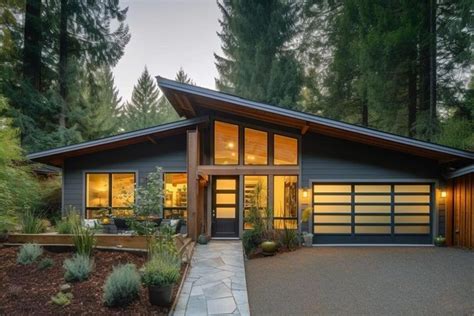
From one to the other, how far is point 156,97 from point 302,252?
85.2ft

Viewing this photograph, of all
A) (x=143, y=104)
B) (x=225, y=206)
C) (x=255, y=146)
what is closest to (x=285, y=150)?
(x=255, y=146)

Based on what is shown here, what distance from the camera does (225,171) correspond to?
9.37 metres

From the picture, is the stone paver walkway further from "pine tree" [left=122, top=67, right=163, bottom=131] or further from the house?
"pine tree" [left=122, top=67, right=163, bottom=131]

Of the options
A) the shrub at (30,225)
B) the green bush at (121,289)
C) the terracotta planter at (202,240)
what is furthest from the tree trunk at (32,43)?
the green bush at (121,289)

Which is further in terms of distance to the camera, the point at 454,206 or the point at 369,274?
the point at 454,206

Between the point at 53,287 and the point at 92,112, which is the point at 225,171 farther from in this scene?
the point at 92,112

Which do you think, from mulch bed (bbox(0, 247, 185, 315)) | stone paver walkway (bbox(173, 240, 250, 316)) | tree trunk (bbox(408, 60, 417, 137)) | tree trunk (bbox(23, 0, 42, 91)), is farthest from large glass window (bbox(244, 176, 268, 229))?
tree trunk (bbox(23, 0, 42, 91))

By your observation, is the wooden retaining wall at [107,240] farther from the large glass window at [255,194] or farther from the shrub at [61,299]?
the large glass window at [255,194]

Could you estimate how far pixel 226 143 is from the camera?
32.3ft

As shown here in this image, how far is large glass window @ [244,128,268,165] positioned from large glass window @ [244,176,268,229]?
53 cm

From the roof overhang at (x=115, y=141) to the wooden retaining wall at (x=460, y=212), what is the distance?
731 cm

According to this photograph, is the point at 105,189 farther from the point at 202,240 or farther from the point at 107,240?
the point at 107,240

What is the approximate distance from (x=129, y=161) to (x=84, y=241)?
4.43 meters

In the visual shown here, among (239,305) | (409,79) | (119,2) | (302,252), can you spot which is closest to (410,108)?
(409,79)
